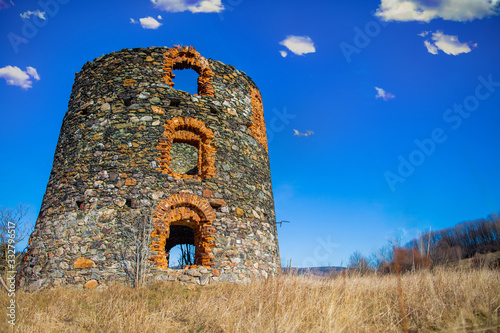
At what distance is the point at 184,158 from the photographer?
11.6 metres

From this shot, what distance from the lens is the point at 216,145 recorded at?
8594 millimetres

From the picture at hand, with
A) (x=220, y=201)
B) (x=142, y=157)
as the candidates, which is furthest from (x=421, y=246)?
(x=142, y=157)

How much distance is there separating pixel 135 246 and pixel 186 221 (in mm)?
1392

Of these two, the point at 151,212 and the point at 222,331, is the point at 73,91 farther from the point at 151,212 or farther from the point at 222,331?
the point at 222,331

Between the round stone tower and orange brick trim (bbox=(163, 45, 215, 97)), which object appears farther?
orange brick trim (bbox=(163, 45, 215, 97))

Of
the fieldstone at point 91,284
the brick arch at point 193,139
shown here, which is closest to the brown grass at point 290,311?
the fieldstone at point 91,284

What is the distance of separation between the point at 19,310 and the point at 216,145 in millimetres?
5618

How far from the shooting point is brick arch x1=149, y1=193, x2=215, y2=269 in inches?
282

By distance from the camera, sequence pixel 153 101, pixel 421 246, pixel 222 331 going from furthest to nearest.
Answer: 1. pixel 153 101
2. pixel 421 246
3. pixel 222 331

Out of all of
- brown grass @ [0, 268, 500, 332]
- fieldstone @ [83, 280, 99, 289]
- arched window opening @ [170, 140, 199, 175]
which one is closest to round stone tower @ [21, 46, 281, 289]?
fieldstone @ [83, 280, 99, 289]

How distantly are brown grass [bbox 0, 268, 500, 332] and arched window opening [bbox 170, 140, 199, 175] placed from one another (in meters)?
6.22

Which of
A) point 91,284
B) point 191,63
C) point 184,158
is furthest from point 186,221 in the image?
point 191,63

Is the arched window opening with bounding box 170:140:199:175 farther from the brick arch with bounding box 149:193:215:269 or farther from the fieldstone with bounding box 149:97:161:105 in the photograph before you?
the brick arch with bounding box 149:193:215:269

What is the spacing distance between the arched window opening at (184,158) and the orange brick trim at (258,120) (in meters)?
2.89
